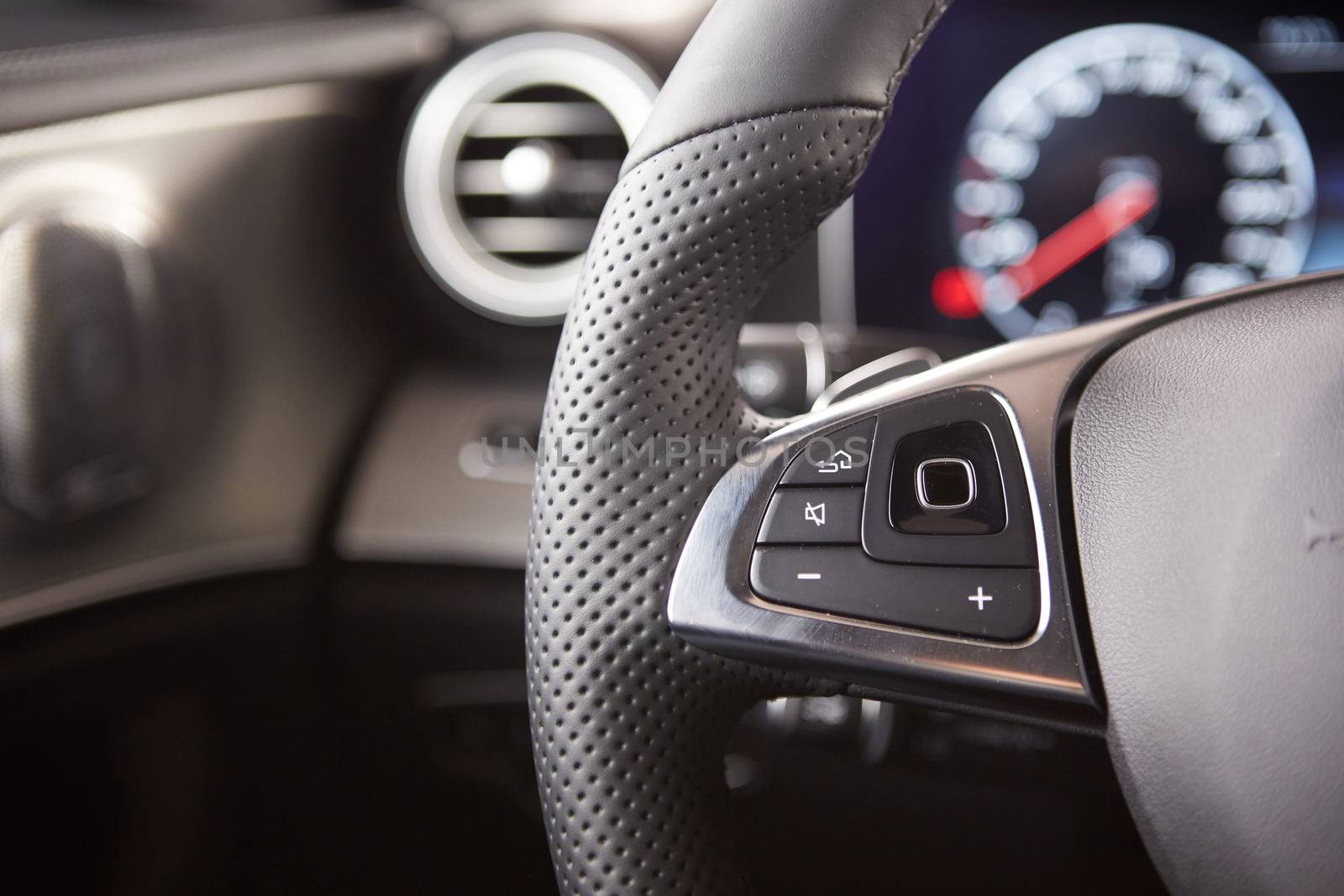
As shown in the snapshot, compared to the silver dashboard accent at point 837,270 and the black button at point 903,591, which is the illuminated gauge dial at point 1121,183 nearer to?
the silver dashboard accent at point 837,270

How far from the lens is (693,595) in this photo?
1.70 feet

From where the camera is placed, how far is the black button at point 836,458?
0.53 meters

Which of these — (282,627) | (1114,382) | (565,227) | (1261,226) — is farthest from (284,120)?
(1261,226)

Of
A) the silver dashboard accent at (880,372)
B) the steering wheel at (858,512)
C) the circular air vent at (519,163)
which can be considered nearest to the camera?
the steering wheel at (858,512)

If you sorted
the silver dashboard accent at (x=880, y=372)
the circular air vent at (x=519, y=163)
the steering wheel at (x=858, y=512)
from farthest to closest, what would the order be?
the circular air vent at (x=519, y=163) → the silver dashboard accent at (x=880, y=372) → the steering wheel at (x=858, y=512)

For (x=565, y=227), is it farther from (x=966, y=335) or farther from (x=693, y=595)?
(x=693, y=595)

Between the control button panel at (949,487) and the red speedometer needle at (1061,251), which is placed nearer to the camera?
A: the control button panel at (949,487)

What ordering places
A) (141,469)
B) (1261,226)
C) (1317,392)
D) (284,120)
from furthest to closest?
1. (1261,226)
2. (284,120)
3. (141,469)
4. (1317,392)

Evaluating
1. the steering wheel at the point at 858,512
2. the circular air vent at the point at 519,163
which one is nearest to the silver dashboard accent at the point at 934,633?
the steering wheel at the point at 858,512

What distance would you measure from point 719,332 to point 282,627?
83cm

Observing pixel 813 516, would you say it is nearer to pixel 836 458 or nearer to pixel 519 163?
pixel 836 458

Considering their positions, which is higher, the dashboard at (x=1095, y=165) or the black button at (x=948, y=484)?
the dashboard at (x=1095, y=165)

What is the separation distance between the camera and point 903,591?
499 millimetres

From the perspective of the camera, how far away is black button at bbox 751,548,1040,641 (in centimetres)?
49
